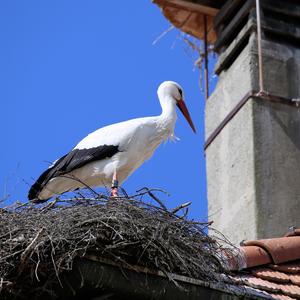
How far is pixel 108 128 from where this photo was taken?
31.6ft

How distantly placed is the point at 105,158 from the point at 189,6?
2604 millimetres

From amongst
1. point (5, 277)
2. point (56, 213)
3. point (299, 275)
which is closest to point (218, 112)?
point (299, 275)

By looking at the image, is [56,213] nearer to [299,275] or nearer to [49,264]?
[49,264]

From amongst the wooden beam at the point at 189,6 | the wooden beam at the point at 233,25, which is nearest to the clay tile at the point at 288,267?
the wooden beam at the point at 233,25

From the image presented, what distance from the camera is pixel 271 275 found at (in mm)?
7156

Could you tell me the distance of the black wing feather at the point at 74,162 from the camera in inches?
369

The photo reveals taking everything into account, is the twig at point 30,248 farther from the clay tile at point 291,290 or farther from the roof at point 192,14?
the roof at point 192,14

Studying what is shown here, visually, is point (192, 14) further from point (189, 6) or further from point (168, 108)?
point (168, 108)

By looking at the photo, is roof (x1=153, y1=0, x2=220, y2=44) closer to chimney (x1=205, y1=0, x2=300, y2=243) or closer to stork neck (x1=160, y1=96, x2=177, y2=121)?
chimney (x1=205, y1=0, x2=300, y2=243)

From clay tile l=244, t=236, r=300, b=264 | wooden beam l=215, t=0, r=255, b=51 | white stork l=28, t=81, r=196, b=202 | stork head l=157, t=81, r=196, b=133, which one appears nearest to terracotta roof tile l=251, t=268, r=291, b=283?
clay tile l=244, t=236, r=300, b=264

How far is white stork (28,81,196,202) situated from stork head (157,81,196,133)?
648 millimetres

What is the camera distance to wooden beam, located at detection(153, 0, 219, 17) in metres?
11.5

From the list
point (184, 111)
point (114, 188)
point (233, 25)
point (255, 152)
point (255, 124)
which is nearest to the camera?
point (114, 188)

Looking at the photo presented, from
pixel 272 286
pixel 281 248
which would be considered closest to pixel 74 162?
pixel 281 248
